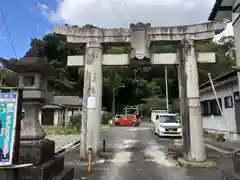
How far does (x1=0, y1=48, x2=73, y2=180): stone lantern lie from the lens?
5035 mm

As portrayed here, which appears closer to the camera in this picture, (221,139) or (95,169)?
(95,169)

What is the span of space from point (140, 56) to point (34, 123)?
5445 mm

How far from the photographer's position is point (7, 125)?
394 centimetres

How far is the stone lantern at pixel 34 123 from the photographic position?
5.04 meters

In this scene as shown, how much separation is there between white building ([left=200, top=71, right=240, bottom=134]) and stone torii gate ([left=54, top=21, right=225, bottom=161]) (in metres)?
4.73

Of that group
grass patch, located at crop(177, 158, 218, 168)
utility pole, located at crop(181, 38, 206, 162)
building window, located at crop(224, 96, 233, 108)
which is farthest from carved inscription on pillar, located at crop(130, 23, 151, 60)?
building window, located at crop(224, 96, 233, 108)

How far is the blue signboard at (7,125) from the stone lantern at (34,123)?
114 cm

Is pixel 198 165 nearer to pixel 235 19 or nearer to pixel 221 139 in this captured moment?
pixel 235 19

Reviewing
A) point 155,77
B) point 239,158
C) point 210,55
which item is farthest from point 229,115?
point 155,77

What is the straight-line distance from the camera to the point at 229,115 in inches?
569

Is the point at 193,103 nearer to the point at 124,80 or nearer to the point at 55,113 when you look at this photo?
the point at 55,113

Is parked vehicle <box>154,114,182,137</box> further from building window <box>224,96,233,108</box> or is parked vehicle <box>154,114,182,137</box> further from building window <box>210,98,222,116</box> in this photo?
building window <box>224,96,233,108</box>

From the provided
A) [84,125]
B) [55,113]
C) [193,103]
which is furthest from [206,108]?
[55,113]

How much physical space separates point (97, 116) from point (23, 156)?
178 inches
